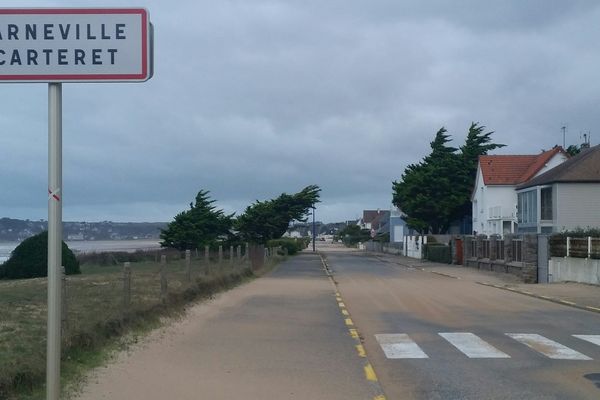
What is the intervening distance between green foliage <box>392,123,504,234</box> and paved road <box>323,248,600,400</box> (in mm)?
49723

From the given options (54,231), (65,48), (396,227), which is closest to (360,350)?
(54,231)

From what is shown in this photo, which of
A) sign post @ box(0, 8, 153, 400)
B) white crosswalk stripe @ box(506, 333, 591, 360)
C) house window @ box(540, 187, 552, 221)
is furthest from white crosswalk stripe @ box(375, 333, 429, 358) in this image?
house window @ box(540, 187, 552, 221)

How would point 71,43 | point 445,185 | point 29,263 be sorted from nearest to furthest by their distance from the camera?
point 71,43
point 29,263
point 445,185

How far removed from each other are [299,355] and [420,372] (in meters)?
2.23

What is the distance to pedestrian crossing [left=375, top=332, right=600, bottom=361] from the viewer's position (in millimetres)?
11641

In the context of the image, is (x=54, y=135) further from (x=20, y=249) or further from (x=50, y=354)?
(x=20, y=249)

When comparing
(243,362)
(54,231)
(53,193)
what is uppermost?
(53,193)

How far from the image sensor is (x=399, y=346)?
41.5ft

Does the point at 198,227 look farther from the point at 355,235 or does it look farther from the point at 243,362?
the point at 355,235

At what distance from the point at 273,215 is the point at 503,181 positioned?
19239 millimetres

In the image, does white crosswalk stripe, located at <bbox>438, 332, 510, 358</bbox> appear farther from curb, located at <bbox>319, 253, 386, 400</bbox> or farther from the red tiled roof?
the red tiled roof

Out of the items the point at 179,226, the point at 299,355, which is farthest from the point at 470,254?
the point at 299,355

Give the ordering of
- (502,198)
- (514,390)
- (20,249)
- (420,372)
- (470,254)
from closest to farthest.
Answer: (514,390) → (420,372) → (20,249) → (470,254) → (502,198)

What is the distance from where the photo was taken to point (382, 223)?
5891 inches
